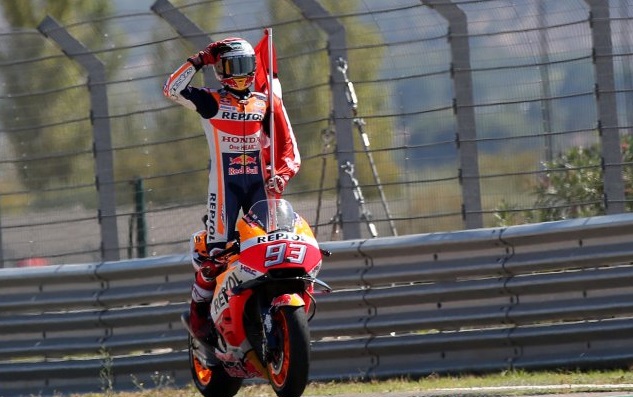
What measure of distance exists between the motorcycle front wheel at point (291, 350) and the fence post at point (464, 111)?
129 inches

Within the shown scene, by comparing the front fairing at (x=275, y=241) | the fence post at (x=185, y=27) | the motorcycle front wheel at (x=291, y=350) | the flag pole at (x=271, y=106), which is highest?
the fence post at (x=185, y=27)

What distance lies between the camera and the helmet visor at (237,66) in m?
9.37

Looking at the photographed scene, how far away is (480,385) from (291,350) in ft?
8.02

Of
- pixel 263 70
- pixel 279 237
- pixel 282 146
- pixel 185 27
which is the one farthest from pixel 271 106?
pixel 185 27

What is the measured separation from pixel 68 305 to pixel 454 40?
12.2 feet

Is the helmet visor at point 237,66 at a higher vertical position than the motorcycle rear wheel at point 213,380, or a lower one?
higher

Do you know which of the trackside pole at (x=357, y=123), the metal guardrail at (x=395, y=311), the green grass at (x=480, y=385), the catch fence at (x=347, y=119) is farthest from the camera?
the trackside pole at (x=357, y=123)

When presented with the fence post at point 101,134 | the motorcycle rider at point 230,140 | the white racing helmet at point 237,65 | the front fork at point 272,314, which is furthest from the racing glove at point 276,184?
the fence post at point 101,134

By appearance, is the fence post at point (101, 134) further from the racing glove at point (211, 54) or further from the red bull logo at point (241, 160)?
the red bull logo at point (241, 160)

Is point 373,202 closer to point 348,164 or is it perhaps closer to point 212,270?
point 348,164

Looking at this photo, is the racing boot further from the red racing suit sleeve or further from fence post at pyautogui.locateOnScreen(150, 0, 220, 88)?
fence post at pyautogui.locateOnScreen(150, 0, 220, 88)

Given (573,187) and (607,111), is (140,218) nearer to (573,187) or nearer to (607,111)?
(573,187)

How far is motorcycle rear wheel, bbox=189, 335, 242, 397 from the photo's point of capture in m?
9.72

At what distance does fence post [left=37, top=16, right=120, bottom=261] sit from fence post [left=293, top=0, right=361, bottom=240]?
5.98 ft
